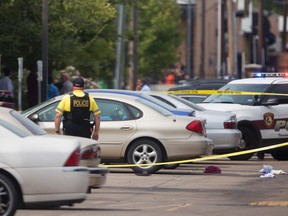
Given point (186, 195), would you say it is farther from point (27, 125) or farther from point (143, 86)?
point (143, 86)

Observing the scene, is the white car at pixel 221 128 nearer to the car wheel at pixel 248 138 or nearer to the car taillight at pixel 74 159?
the car wheel at pixel 248 138

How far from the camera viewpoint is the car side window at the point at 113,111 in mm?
19203

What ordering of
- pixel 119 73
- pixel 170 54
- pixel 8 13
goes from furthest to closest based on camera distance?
pixel 170 54
pixel 119 73
pixel 8 13

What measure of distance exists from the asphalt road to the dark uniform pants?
35.6 inches

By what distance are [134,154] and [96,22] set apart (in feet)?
35.7

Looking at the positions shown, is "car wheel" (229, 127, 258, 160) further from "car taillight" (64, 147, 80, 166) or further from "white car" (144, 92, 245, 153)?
"car taillight" (64, 147, 80, 166)

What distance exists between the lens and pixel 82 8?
92.6ft

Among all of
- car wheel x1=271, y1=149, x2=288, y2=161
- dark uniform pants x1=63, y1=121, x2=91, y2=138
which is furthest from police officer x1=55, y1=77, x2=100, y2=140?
car wheel x1=271, y1=149, x2=288, y2=161

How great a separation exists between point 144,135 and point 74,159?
7268 millimetres

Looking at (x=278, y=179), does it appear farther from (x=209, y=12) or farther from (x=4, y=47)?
(x=209, y=12)

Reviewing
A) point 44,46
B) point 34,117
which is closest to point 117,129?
point 34,117

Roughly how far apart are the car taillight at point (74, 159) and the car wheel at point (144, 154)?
7163 millimetres

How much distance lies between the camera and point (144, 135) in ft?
62.3

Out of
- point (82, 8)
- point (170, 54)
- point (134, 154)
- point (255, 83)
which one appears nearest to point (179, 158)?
point (134, 154)
